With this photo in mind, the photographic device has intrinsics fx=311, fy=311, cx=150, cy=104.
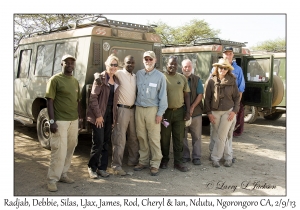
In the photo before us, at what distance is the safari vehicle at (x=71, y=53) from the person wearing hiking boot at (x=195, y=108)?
3.50ft

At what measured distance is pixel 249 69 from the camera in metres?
7.96

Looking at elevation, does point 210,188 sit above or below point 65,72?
below

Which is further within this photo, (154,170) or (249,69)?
(249,69)

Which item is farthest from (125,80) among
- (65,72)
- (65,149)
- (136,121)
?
(65,149)

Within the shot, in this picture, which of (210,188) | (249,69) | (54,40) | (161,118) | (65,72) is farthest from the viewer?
(249,69)

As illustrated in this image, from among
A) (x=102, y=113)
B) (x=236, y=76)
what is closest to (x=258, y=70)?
(x=236, y=76)

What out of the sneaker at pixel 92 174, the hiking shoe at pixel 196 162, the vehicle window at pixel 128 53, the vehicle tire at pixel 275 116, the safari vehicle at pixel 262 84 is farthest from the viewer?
the vehicle tire at pixel 275 116

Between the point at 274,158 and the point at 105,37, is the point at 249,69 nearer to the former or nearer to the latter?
the point at 274,158

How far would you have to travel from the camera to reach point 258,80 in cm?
769

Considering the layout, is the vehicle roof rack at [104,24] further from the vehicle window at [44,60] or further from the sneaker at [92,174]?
the sneaker at [92,174]

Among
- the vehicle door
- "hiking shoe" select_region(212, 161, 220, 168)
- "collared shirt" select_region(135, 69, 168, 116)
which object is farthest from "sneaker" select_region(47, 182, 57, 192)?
the vehicle door

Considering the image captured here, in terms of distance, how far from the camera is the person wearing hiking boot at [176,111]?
15.7 feet

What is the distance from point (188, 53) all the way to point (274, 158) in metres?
3.67

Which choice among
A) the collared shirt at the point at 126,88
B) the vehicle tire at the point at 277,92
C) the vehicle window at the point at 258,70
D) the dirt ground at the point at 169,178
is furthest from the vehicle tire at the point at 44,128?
the vehicle tire at the point at 277,92
